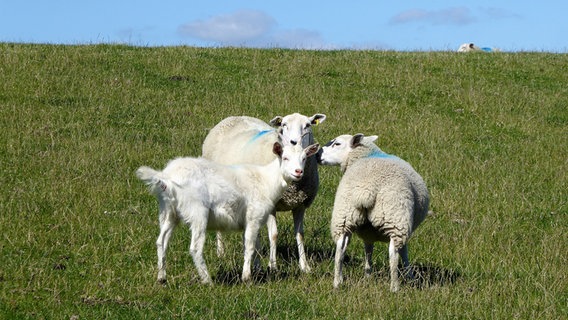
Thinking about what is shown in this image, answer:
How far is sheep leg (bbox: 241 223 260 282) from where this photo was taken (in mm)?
7938

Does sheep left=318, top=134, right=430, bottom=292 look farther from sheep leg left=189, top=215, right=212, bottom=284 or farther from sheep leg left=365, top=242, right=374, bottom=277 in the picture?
sheep leg left=189, top=215, right=212, bottom=284

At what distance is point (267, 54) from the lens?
22406 millimetres

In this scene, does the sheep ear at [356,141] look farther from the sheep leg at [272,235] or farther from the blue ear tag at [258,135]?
the blue ear tag at [258,135]

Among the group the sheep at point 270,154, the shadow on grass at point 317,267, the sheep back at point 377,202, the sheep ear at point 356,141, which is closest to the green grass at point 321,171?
the shadow on grass at point 317,267

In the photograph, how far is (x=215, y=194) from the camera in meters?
7.81

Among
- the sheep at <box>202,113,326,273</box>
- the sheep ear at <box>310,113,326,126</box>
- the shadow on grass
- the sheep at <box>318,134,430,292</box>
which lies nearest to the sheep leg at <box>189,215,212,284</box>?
the shadow on grass

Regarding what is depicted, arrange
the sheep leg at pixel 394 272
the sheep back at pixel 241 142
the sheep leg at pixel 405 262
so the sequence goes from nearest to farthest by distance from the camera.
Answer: the sheep leg at pixel 394 272 → the sheep leg at pixel 405 262 → the sheep back at pixel 241 142

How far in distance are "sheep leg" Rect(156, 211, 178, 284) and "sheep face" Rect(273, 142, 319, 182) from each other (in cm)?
129

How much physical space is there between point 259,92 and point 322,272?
1030cm

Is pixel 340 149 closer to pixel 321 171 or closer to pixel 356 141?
pixel 356 141

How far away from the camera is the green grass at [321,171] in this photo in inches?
284

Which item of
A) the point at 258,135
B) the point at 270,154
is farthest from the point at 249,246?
the point at 258,135

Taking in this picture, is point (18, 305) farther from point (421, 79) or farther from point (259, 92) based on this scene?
point (421, 79)

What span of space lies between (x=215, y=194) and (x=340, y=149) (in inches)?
82.4
